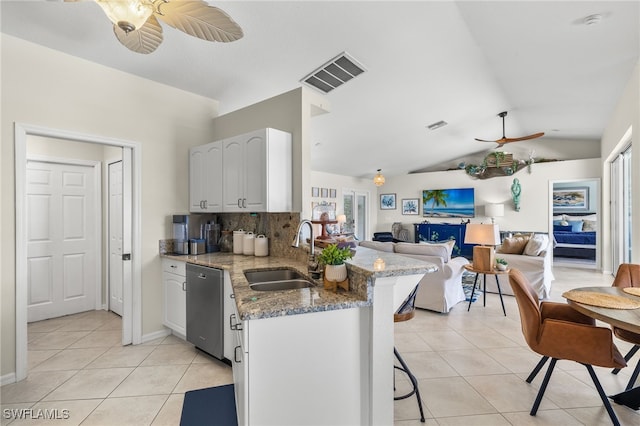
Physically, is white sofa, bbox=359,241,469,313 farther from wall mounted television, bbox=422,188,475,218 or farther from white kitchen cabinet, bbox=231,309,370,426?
wall mounted television, bbox=422,188,475,218

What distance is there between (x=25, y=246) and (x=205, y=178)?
1.59m

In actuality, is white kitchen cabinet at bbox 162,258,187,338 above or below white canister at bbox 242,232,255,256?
below

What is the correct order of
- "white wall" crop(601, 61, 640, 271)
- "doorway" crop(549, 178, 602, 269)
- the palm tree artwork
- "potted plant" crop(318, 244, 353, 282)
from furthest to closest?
the palm tree artwork, "doorway" crop(549, 178, 602, 269), "white wall" crop(601, 61, 640, 271), "potted plant" crop(318, 244, 353, 282)

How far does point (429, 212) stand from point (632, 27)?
703 cm

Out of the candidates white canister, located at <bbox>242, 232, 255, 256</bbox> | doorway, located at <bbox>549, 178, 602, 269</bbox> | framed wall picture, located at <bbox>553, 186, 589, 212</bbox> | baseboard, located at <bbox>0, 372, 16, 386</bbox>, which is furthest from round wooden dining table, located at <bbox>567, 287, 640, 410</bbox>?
framed wall picture, located at <bbox>553, 186, 589, 212</bbox>

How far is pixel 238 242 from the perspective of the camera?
341 centimetres

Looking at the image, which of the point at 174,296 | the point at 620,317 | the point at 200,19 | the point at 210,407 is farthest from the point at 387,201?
the point at 200,19

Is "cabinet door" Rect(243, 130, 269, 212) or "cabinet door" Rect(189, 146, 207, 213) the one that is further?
"cabinet door" Rect(189, 146, 207, 213)

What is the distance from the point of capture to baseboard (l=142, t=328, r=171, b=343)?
325 cm

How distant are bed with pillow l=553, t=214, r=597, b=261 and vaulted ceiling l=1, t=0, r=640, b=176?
4.16 metres

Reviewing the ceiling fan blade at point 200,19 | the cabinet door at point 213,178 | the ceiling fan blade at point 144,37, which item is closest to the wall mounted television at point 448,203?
the cabinet door at point 213,178

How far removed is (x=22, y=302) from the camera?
2.53 metres

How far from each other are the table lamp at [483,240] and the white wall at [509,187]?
5.30 meters

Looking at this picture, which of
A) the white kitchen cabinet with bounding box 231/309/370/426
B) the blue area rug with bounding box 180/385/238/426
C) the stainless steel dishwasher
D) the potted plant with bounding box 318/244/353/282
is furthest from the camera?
the stainless steel dishwasher
